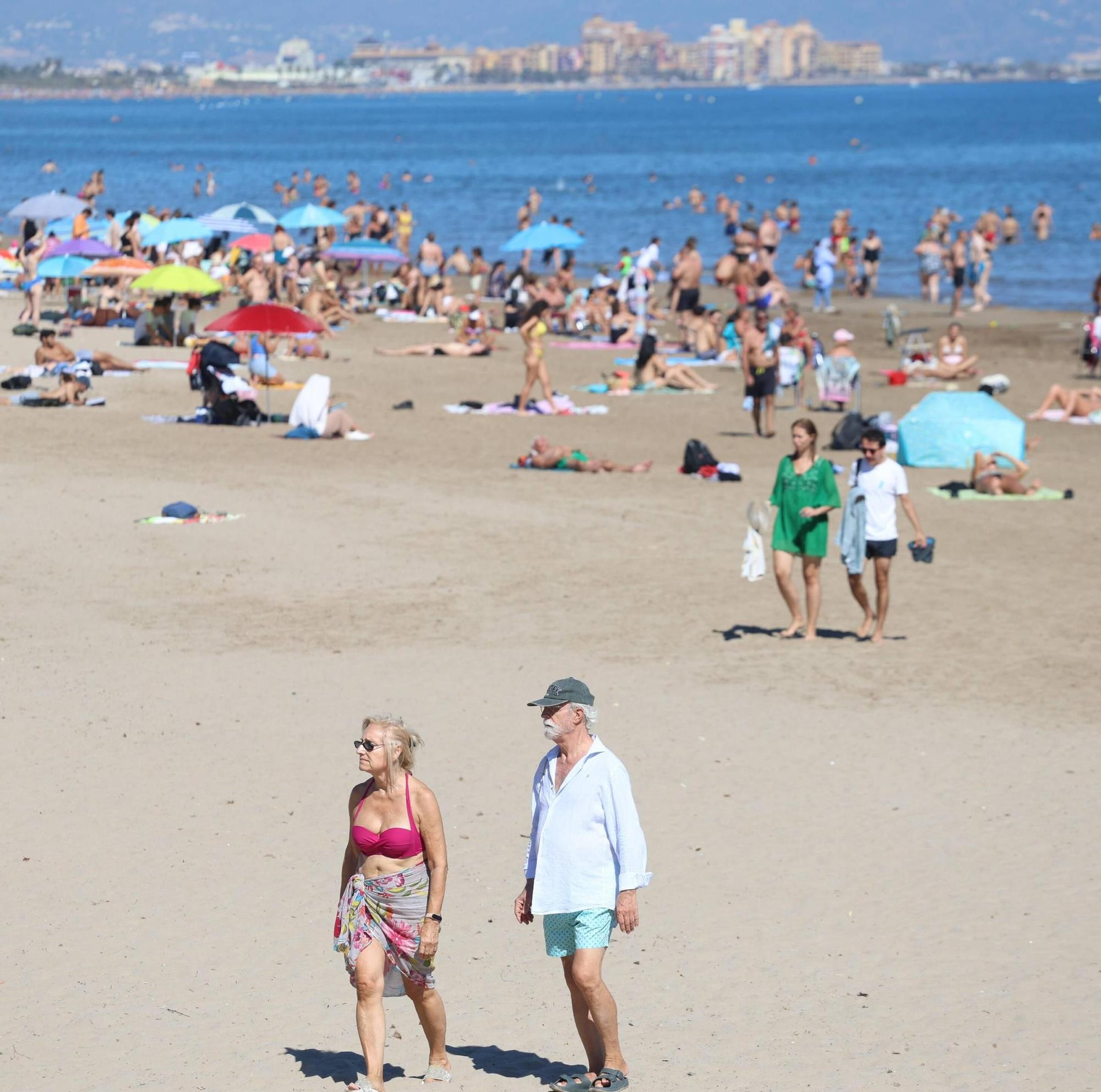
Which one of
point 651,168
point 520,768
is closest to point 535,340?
point 520,768

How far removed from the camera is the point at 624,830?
548cm

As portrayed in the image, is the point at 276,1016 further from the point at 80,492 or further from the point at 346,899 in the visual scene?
the point at 80,492

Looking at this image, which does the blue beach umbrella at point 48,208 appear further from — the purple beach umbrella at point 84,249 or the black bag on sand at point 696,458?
the black bag on sand at point 696,458

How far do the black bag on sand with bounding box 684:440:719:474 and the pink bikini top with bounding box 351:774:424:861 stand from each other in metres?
12.0

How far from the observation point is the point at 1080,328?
1166 inches

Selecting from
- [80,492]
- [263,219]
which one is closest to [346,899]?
[80,492]

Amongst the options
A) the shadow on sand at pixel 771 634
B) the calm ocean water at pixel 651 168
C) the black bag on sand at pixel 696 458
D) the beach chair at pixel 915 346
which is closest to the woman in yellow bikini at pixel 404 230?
the calm ocean water at pixel 651 168

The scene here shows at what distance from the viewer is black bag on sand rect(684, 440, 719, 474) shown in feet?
56.7

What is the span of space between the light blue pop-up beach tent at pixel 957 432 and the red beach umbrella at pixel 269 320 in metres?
6.36

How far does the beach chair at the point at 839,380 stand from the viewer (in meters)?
21.0

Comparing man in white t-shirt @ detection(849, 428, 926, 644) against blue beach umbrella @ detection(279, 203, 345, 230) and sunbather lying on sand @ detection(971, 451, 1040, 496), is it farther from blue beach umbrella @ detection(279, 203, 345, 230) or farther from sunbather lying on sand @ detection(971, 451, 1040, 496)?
blue beach umbrella @ detection(279, 203, 345, 230)

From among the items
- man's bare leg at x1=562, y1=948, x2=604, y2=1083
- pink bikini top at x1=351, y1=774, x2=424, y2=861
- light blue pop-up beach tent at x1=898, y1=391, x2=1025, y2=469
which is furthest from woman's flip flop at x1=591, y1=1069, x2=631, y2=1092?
light blue pop-up beach tent at x1=898, y1=391, x2=1025, y2=469

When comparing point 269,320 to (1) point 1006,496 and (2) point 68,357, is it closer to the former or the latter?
(2) point 68,357

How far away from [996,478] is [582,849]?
1191cm
